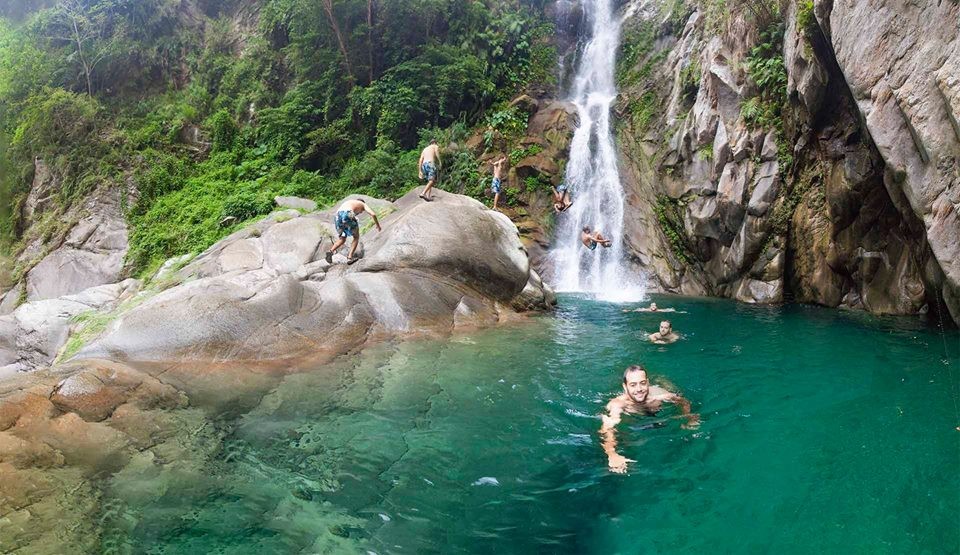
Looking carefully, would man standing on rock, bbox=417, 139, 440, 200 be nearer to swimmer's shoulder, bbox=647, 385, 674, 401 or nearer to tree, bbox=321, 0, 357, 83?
swimmer's shoulder, bbox=647, 385, 674, 401

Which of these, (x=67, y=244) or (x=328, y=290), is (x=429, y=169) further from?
(x=67, y=244)

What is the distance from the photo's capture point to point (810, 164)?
46.3 feet

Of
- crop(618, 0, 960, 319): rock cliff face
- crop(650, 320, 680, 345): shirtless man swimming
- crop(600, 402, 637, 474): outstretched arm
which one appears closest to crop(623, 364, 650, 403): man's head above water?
crop(600, 402, 637, 474): outstretched arm

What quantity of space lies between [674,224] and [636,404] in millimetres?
12976

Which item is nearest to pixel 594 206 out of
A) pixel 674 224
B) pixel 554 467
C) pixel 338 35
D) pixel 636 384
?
pixel 674 224

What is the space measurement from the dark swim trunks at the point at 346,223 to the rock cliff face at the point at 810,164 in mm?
9967

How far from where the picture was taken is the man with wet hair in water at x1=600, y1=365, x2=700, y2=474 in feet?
20.6

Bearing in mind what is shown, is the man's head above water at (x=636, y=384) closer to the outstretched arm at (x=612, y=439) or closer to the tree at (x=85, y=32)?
the outstretched arm at (x=612, y=439)

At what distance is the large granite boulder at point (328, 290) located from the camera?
8.66 metres

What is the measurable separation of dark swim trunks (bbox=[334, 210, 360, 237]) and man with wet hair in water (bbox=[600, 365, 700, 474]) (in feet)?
24.3

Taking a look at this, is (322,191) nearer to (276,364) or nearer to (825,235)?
(276,364)

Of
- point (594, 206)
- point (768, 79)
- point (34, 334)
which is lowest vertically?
point (34, 334)

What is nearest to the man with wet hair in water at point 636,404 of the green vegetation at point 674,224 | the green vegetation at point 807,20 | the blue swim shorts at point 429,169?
the blue swim shorts at point 429,169

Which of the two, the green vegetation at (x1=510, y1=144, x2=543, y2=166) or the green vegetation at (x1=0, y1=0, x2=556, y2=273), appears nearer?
the green vegetation at (x1=510, y1=144, x2=543, y2=166)
